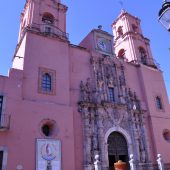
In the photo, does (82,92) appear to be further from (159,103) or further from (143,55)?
(143,55)

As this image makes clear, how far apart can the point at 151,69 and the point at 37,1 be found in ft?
40.3

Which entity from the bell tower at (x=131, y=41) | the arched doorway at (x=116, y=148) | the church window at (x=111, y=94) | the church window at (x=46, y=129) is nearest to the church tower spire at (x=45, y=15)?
the church window at (x=111, y=94)

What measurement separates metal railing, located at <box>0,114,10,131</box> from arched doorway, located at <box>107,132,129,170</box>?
7.53 meters

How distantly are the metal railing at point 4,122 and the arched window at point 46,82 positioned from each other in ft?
11.0

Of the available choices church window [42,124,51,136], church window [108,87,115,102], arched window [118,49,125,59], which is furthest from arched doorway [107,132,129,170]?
arched window [118,49,125,59]

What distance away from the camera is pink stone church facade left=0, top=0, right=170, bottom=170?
13391 millimetres

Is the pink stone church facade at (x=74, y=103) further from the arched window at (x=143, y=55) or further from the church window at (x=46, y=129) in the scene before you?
the arched window at (x=143, y=55)

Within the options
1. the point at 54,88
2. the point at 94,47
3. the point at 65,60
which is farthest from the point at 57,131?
the point at 94,47

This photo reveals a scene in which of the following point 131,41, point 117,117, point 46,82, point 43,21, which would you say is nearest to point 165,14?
point 46,82

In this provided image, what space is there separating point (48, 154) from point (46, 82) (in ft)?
16.0

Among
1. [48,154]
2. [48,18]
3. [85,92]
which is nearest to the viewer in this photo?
[48,154]

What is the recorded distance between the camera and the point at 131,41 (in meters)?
23.5

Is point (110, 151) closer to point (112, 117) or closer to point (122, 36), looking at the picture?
point (112, 117)

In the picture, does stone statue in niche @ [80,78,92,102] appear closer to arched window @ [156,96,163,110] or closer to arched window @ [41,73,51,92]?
arched window @ [41,73,51,92]
